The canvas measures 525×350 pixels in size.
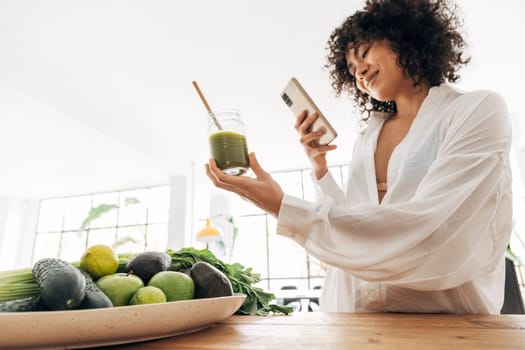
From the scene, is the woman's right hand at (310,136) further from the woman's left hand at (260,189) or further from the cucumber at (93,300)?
the cucumber at (93,300)

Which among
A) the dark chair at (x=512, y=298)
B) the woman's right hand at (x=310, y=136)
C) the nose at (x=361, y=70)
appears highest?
the nose at (x=361, y=70)

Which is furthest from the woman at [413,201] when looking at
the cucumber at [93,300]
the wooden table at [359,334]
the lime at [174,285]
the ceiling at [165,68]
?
the ceiling at [165,68]

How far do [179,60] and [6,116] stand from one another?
3.08 metres

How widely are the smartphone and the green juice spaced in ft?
0.65

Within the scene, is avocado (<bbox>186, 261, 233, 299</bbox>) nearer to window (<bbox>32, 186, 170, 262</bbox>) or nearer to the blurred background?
the blurred background

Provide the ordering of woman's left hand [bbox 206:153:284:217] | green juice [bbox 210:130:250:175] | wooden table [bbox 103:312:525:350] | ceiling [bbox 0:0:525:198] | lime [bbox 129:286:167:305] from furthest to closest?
1. ceiling [bbox 0:0:525:198]
2. green juice [bbox 210:130:250:175]
3. woman's left hand [bbox 206:153:284:217]
4. lime [bbox 129:286:167:305]
5. wooden table [bbox 103:312:525:350]

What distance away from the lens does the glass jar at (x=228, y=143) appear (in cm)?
93

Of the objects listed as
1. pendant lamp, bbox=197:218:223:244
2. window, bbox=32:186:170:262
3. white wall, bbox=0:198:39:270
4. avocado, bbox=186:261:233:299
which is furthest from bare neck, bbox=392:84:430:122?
white wall, bbox=0:198:39:270

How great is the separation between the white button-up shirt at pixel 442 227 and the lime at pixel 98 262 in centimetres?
35

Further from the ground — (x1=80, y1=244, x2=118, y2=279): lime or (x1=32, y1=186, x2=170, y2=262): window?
(x1=32, y1=186, x2=170, y2=262): window

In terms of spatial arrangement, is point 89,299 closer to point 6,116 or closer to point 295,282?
point 6,116

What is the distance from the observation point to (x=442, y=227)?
702mm

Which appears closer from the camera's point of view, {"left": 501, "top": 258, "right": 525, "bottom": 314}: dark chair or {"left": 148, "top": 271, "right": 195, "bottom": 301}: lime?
{"left": 148, "top": 271, "right": 195, "bottom": 301}: lime

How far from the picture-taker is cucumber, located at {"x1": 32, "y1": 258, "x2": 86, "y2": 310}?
49cm
